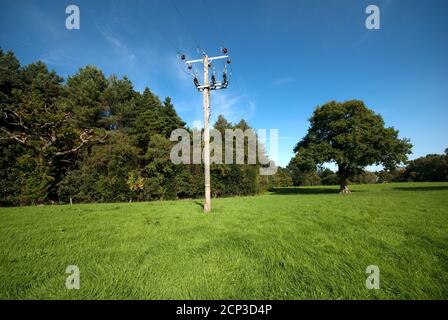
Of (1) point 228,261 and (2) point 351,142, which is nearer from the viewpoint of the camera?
(1) point 228,261

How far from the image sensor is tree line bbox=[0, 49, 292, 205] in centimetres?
2003

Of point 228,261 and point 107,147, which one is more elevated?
point 107,147

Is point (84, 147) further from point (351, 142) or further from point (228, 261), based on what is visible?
point (351, 142)

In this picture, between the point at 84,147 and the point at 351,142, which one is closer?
the point at 351,142

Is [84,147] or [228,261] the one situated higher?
[84,147]

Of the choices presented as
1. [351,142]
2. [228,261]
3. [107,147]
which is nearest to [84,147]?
[107,147]

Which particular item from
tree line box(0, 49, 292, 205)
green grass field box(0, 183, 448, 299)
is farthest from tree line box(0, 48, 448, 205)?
green grass field box(0, 183, 448, 299)

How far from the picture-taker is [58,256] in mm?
4453

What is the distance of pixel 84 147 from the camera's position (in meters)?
24.8

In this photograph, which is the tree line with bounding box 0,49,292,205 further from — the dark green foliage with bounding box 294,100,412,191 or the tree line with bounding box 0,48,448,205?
the dark green foliage with bounding box 294,100,412,191

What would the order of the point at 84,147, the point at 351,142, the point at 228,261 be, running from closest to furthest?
the point at 228,261, the point at 351,142, the point at 84,147

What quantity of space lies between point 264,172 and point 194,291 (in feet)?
130

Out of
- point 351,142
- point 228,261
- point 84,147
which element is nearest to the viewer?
point 228,261

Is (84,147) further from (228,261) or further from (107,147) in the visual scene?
(228,261)
